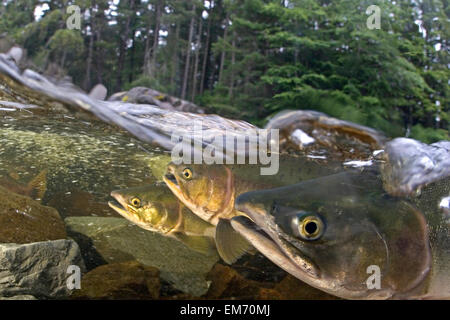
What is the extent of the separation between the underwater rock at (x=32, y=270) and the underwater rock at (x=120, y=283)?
8.5 inches

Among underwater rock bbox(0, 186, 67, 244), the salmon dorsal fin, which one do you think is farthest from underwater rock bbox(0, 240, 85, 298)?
the salmon dorsal fin

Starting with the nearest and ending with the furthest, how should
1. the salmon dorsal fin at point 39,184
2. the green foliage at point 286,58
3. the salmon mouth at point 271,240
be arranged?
the salmon mouth at point 271,240
the green foliage at point 286,58
the salmon dorsal fin at point 39,184

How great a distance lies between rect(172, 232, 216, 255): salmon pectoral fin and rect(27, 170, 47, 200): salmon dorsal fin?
9.82 ft

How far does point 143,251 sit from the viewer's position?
3227 mm

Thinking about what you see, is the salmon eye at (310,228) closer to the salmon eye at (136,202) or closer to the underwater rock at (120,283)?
the underwater rock at (120,283)

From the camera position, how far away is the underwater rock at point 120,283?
2.53m

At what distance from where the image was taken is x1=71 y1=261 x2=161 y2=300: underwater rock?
2533 mm

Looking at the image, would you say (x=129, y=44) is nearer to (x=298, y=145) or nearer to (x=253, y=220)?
(x=298, y=145)

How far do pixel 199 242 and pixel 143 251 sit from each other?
0.63 m

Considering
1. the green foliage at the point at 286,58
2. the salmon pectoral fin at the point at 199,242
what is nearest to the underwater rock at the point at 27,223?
the salmon pectoral fin at the point at 199,242

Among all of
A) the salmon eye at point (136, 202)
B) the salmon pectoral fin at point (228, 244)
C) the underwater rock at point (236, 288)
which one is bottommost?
the underwater rock at point (236, 288)
